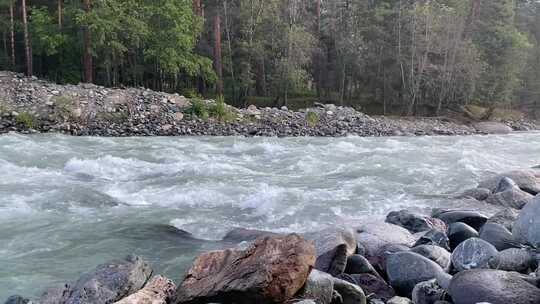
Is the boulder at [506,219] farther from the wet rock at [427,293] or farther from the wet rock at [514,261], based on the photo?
the wet rock at [427,293]

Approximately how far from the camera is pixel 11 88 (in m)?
21.0

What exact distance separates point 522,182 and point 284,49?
69.8 ft

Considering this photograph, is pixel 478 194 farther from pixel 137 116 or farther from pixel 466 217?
pixel 137 116

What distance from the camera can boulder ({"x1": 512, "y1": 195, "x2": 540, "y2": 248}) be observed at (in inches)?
212

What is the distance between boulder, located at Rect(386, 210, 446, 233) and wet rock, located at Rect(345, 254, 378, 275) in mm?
1904

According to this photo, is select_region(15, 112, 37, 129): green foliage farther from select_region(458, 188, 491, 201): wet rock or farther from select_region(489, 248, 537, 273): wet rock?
select_region(489, 248, 537, 273): wet rock

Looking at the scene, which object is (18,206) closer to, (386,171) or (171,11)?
(386,171)

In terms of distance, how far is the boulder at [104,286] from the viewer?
4.49 meters

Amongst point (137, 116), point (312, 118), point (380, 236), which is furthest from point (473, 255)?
point (312, 118)

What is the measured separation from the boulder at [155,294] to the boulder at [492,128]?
26.6m

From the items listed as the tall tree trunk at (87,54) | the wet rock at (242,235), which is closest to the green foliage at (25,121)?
the tall tree trunk at (87,54)

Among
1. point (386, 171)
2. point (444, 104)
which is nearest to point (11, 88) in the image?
point (386, 171)

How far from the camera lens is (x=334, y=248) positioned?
545cm

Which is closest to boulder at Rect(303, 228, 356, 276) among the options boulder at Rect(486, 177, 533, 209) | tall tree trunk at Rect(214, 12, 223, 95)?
boulder at Rect(486, 177, 533, 209)
